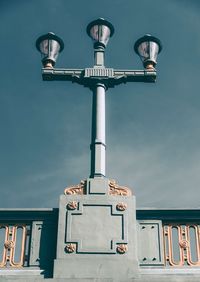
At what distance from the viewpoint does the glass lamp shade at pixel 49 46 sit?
12.5 meters

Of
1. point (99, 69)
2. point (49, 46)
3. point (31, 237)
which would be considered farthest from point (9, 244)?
point (49, 46)

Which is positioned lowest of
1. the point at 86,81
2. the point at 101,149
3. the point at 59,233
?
the point at 59,233

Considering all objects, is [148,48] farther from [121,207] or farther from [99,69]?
[121,207]

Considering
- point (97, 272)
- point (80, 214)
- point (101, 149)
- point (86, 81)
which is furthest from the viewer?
point (86, 81)

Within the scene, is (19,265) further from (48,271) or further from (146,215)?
(146,215)

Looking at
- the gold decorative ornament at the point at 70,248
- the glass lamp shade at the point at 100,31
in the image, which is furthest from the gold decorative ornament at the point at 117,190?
the glass lamp shade at the point at 100,31

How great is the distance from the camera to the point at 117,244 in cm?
1018

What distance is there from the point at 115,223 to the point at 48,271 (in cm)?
150

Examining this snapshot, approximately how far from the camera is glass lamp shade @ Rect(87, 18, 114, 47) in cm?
1270

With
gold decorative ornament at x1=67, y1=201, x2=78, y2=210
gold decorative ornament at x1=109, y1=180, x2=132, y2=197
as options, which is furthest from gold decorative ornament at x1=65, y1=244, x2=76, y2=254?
gold decorative ornament at x1=109, y1=180, x2=132, y2=197

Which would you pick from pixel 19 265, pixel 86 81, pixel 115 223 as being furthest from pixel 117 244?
pixel 86 81

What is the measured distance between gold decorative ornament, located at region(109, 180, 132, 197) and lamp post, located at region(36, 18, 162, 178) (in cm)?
155

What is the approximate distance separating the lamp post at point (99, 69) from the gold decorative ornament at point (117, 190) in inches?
61.1

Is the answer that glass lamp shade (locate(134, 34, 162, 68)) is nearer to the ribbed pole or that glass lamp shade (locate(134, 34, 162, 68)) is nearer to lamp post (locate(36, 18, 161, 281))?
the ribbed pole
